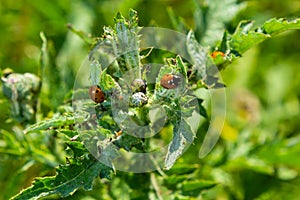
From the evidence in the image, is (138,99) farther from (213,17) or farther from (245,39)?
(213,17)

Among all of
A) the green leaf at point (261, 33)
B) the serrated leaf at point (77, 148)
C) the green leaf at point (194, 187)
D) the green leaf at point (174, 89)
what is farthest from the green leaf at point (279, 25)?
the serrated leaf at point (77, 148)

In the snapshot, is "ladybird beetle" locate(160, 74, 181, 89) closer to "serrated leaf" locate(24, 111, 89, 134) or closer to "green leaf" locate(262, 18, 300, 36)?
"serrated leaf" locate(24, 111, 89, 134)

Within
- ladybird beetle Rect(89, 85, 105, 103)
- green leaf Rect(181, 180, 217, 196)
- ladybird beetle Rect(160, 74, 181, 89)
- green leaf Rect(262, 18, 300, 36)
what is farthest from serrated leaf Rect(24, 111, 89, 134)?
green leaf Rect(262, 18, 300, 36)

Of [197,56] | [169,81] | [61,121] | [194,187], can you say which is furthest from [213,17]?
[61,121]

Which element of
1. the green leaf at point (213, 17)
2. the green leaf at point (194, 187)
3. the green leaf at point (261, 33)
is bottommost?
the green leaf at point (194, 187)

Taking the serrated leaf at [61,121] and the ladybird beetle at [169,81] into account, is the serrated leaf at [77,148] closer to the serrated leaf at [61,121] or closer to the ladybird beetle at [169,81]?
the serrated leaf at [61,121]
